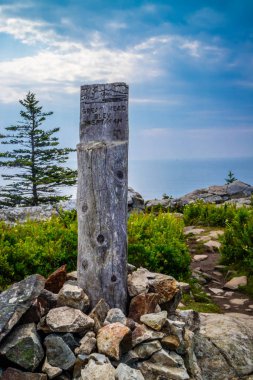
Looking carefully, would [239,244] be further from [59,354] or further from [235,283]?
[59,354]

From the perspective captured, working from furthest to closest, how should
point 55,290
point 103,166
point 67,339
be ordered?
point 55,290
point 103,166
point 67,339

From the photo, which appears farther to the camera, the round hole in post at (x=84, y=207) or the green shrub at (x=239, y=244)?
the green shrub at (x=239, y=244)

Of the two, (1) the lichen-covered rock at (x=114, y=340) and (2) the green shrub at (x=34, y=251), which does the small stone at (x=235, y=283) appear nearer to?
(2) the green shrub at (x=34, y=251)

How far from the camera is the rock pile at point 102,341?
4.62m

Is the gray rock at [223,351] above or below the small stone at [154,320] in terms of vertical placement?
below

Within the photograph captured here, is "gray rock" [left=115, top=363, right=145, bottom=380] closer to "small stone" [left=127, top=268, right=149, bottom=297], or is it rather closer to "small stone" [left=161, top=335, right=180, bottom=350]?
"small stone" [left=161, top=335, right=180, bottom=350]

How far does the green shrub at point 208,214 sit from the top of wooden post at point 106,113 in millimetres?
10068

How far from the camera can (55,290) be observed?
19.1 ft

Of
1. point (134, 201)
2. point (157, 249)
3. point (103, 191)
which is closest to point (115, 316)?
point (103, 191)

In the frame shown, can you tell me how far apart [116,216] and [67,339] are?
62.6 inches

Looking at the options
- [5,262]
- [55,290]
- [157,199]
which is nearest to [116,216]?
[55,290]

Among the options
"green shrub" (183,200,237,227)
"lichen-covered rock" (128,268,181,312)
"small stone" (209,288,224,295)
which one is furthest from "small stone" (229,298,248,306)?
"green shrub" (183,200,237,227)

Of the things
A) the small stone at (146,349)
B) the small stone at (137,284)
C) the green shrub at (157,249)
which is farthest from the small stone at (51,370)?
the green shrub at (157,249)

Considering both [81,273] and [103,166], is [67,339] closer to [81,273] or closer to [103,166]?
[81,273]
